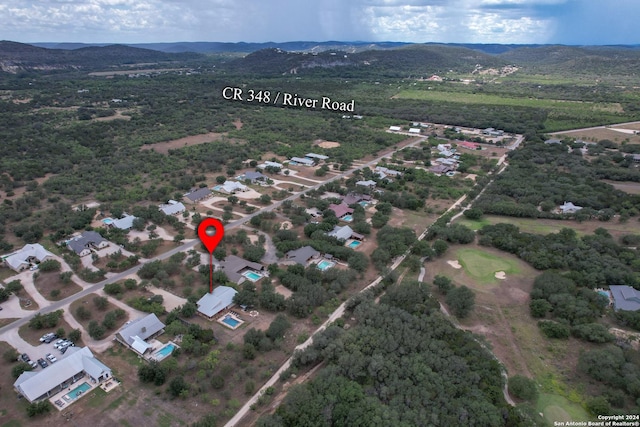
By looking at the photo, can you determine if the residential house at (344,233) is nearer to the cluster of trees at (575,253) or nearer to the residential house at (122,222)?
the cluster of trees at (575,253)

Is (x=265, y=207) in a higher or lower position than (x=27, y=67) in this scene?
lower

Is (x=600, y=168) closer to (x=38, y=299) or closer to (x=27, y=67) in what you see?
(x=38, y=299)

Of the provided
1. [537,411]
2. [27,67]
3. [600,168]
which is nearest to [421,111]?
[600,168]

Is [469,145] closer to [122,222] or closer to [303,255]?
[303,255]

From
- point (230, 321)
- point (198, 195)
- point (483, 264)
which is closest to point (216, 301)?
point (230, 321)

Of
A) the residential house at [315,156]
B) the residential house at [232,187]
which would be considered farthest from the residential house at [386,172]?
the residential house at [232,187]

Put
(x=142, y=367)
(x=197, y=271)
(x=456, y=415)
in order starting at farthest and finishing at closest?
(x=197, y=271), (x=142, y=367), (x=456, y=415)

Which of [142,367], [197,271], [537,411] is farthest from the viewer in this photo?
[197,271]
